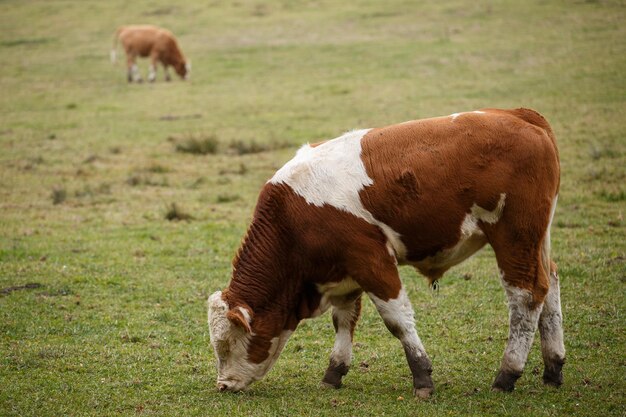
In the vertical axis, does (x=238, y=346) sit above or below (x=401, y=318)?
below

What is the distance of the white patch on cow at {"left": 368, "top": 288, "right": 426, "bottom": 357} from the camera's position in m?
7.28

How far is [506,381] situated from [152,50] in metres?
29.9

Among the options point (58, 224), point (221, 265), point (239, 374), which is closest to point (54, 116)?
point (58, 224)

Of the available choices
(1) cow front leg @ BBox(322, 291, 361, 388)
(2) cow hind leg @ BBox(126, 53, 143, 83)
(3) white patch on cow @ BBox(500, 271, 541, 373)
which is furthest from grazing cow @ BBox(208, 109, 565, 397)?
(2) cow hind leg @ BBox(126, 53, 143, 83)

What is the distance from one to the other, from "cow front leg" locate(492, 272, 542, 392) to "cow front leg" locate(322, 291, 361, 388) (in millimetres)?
1414

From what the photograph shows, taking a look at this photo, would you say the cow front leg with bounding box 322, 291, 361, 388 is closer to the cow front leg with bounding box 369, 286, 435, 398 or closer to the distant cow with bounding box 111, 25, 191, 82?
the cow front leg with bounding box 369, 286, 435, 398

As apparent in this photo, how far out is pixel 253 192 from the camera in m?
16.8

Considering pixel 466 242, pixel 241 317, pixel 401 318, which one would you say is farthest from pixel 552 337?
pixel 241 317

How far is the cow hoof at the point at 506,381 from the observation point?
731cm

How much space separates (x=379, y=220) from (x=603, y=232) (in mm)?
7038

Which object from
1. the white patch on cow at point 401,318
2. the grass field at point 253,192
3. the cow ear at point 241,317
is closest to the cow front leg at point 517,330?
the grass field at point 253,192

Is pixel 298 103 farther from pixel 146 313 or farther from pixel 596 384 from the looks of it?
pixel 596 384

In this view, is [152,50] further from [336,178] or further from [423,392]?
[423,392]

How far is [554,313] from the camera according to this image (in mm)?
7574
